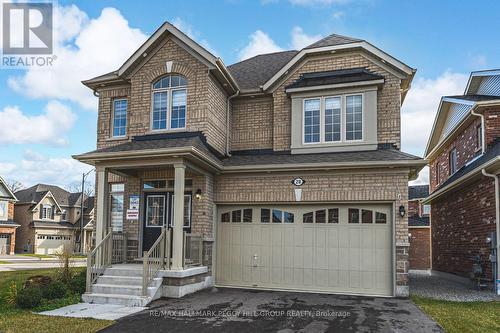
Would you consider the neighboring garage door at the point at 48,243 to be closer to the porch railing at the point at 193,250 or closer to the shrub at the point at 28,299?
the porch railing at the point at 193,250

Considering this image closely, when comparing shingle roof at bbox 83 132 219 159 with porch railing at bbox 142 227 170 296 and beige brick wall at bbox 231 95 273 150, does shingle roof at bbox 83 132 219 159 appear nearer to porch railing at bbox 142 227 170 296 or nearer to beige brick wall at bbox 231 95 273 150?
beige brick wall at bbox 231 95 273 150

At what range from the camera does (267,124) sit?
12.9m

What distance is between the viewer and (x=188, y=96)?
11.9m

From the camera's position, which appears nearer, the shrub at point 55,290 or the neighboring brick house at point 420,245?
the shrub at point 55,290

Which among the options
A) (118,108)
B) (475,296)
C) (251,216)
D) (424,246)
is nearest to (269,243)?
(251,216)

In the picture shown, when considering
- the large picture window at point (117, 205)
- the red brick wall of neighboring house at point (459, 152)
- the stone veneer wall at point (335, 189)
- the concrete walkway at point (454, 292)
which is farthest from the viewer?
the red brick wall of neighboring house at point (459, 152)

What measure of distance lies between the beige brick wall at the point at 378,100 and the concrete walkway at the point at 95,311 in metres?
6.31

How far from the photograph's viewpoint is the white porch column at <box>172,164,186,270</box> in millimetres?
9953

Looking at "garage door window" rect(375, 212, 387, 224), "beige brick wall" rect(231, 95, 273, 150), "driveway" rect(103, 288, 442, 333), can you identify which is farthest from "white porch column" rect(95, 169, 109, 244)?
"garage door window" rect(375, 212, 387, 224)

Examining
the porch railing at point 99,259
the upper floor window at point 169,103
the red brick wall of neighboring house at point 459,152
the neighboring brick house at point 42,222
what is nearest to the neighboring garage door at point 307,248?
the upper floor window at point 169,103

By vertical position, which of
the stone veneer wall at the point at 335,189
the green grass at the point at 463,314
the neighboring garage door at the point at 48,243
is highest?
the stone veneer wall at the point at 335,189

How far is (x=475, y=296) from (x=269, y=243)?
553 centimetres

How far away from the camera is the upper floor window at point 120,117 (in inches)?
516

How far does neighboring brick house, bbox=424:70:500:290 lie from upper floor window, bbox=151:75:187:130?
28.0 feet
